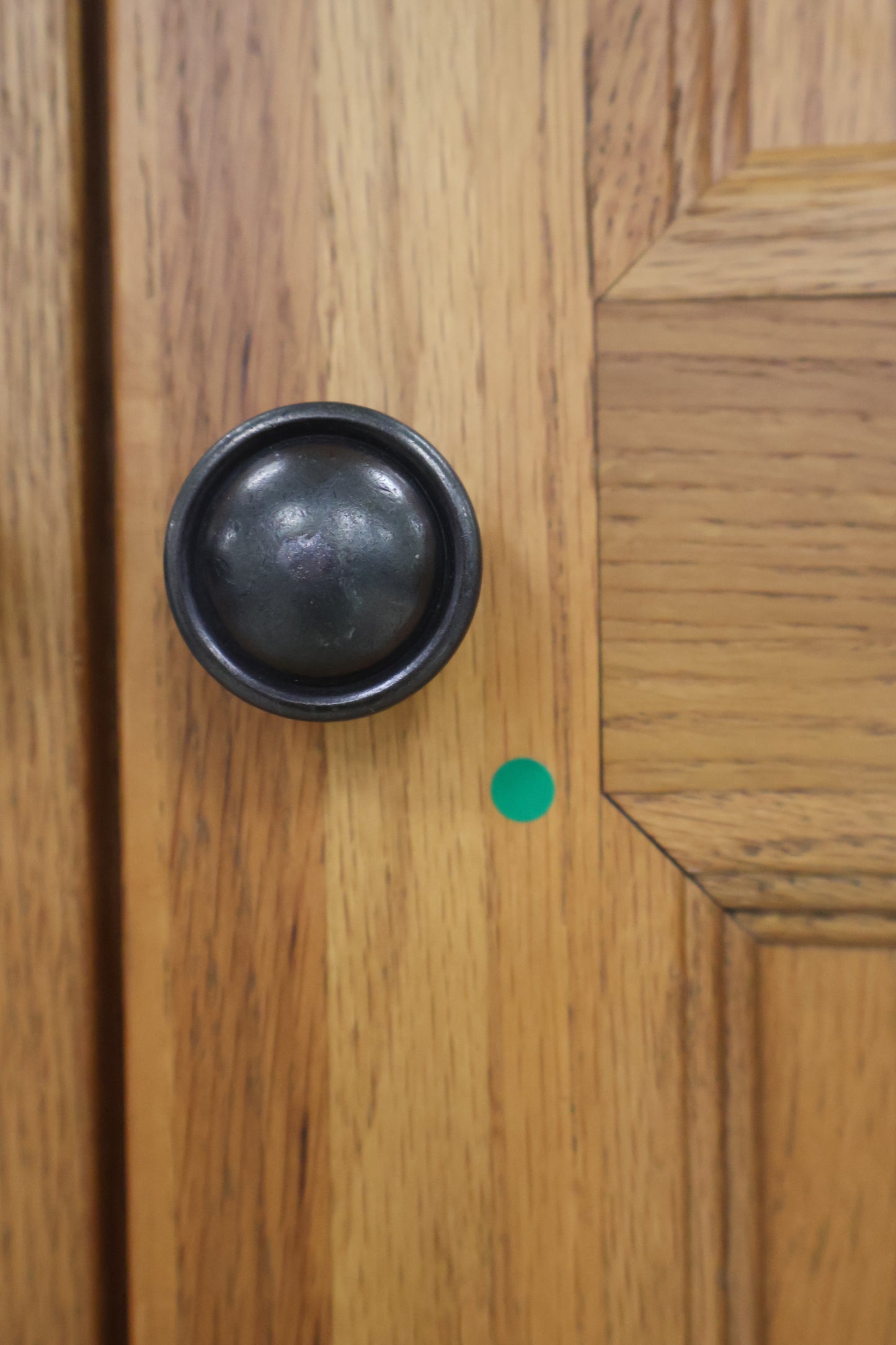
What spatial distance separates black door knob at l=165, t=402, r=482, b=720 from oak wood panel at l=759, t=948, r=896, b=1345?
163mm

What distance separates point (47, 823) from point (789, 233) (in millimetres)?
295

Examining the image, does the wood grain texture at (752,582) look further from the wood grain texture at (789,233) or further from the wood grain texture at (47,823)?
the wood grain texture at (47,823)

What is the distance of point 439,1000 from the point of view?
0.28 meters

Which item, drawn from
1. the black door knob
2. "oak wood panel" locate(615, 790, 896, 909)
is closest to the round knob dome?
the black door knob

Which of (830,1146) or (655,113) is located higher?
(655,113)

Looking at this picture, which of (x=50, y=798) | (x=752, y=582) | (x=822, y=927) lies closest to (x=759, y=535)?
(x=752, y=582)

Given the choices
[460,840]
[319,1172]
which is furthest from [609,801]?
[319,1172]

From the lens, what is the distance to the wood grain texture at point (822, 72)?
265 mm

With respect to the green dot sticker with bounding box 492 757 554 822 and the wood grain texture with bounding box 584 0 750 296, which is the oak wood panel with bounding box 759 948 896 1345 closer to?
the green dot sticker with bounding box 492 757 554 822

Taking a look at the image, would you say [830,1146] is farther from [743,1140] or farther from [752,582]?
[752,582]

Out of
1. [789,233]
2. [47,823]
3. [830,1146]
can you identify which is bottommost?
[830,1146]

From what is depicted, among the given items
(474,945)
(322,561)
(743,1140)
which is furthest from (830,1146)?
(322,561)

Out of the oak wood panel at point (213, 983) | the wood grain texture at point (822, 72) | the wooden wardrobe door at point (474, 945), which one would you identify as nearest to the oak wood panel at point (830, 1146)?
the wooden wardrobe door at point (474, 945)

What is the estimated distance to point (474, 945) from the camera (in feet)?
0.92
